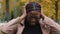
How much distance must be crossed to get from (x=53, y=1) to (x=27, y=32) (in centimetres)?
979

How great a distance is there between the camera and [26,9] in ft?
10.2

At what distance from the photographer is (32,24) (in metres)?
3.09

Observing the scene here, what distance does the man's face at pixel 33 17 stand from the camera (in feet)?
10.0

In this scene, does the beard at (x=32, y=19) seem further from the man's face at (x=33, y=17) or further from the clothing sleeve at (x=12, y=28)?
the clothing sleeve at (x=12, y=28)

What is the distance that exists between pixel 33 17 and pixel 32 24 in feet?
0.27

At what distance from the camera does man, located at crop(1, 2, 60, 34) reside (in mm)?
3070

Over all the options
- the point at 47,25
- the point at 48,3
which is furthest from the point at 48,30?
the point at 48,3

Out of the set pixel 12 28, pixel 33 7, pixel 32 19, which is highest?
pixel 33 7

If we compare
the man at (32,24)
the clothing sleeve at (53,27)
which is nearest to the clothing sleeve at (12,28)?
the man at (32,24)

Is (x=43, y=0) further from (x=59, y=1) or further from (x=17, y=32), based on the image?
(x=17, y=32)

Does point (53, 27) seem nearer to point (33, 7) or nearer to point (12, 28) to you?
point (33, 7)

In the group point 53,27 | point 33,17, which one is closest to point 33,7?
point 33,17

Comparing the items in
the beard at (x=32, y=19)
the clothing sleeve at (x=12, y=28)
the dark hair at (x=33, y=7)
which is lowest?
the clothing sleeve at (x=12, y=28)

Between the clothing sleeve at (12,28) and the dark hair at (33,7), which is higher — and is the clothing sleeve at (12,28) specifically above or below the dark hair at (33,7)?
below
